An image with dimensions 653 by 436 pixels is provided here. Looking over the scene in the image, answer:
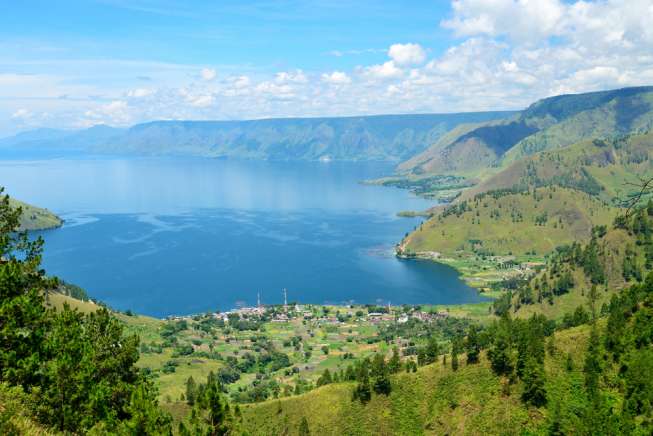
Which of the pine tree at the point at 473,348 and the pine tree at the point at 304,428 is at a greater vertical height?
the pine tree at the point at 473,348

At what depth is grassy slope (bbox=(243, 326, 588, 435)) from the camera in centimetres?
8912

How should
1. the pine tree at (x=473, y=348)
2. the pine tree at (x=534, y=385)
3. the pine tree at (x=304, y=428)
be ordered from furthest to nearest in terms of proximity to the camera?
the pine tree at (x=473, y=348)
the pine tree at (x=304, y=428)
the pine tree at (x=534, y=385)

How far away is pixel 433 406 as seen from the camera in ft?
328

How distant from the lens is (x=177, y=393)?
148625mm

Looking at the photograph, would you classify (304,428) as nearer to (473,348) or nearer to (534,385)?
(473,348)

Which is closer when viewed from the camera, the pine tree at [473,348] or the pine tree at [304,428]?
the pine tree at [304,428]

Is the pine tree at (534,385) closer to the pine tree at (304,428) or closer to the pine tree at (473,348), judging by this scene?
the pine tree at (473,348)

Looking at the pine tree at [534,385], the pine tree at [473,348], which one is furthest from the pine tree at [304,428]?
the pine tree at [534,385]

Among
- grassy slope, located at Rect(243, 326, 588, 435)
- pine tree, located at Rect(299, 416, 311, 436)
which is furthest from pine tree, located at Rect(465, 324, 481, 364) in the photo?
pine tree, located at Rect(299, 416, 311, 436)

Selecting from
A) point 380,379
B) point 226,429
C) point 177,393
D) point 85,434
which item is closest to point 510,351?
point 380,379

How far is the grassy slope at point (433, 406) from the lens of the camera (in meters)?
89.1

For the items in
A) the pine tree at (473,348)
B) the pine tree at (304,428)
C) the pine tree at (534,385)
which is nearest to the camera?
the pine tree at (534,385)

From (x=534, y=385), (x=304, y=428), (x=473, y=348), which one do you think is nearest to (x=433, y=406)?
(x=473, y=348)

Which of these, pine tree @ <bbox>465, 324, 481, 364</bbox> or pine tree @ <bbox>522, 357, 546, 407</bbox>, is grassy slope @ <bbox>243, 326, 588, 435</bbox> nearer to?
pine tree @ <bbox>522, 357, 546, 407</bbox>
